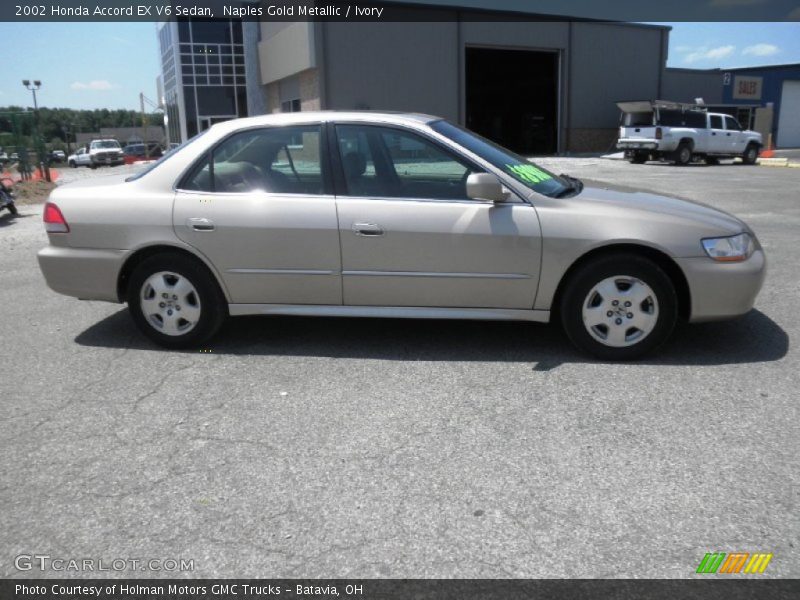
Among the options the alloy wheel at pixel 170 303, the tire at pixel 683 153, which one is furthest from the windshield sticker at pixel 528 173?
the tire at pixel 683 153

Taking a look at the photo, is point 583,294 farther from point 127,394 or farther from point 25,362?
point 25,362

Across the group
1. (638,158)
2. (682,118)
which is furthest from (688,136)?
(638,158)

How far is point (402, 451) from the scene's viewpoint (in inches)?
129

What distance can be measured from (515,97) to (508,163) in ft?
133

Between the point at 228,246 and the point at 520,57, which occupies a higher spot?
the point at 520,57

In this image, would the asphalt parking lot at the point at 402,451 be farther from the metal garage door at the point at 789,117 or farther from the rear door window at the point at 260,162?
the metal garage door at the point at 789,117

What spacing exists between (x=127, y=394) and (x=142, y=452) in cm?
83

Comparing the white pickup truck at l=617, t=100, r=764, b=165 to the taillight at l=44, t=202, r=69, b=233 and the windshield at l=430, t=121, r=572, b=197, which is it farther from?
the taillight at l=44, t=202, r=69, b=233

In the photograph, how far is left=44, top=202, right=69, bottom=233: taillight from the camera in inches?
188

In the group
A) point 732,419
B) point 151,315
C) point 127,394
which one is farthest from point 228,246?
point 732,419

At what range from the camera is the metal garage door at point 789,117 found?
44.2 meters

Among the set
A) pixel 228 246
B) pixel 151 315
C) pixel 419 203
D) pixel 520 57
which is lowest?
pixel 151 315

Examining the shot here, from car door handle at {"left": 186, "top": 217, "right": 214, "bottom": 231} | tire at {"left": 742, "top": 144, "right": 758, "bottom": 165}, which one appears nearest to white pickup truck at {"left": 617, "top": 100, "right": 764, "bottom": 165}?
tire at {"left": 742, "top": 144, "right": 758, "bottom": 165}

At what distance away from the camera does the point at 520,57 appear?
1481 inches
